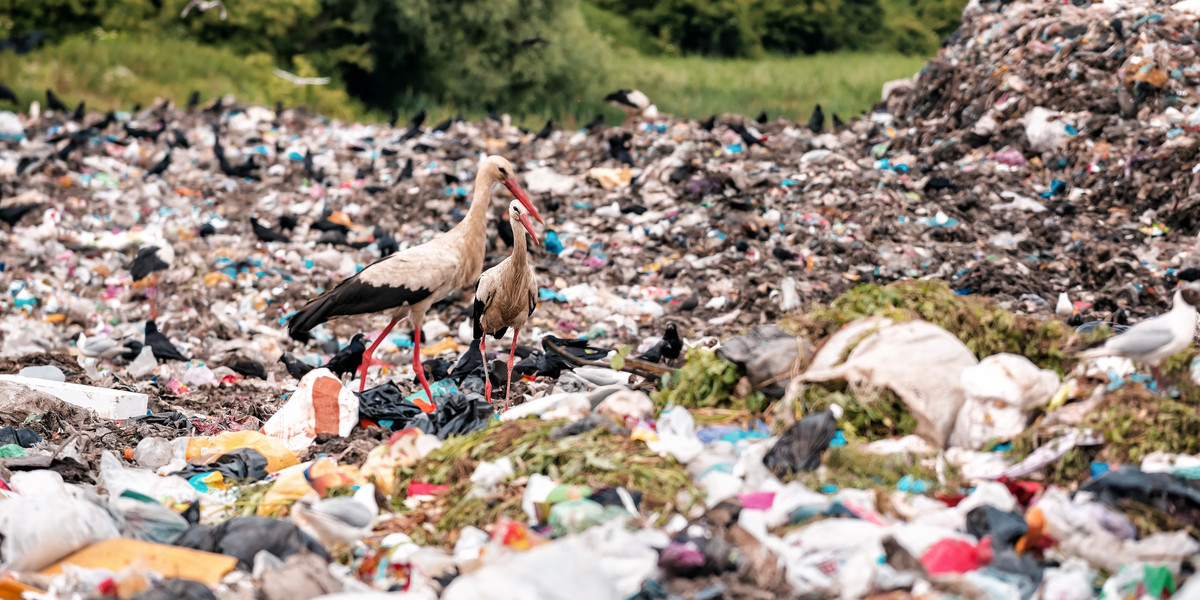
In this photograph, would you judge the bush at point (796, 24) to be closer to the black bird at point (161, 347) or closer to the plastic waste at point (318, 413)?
the black bird at point (161, 347)

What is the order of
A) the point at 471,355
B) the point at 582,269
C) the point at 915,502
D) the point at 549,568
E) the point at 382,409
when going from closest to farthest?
the point at 549,568, the point at 915,502, the point at 382,409, the point at 471,355, the point at 582,269

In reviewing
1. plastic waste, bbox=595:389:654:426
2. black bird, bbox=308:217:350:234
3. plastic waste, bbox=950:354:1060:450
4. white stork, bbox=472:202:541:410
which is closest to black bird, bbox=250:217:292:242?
black bird, bbox=308:217:350:234

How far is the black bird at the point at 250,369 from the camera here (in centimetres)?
542

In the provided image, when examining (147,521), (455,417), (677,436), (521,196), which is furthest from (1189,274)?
(147,521)

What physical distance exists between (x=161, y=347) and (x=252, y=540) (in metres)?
3.37

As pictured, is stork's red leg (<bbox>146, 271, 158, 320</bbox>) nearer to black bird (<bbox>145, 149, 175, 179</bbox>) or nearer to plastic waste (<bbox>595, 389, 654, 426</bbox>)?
black bird (<bbox>145, 149, 175, 179</bbox>)

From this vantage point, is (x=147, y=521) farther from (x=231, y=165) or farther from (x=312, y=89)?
(x=312, y=89)

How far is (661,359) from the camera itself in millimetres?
4492

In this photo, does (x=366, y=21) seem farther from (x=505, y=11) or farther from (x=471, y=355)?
(x=471, y=355)

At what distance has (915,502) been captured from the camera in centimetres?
257

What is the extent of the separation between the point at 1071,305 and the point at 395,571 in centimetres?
472

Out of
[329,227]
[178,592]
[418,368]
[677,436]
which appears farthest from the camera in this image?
[329,227]

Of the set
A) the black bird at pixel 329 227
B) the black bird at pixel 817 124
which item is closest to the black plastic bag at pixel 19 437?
the black bird at pixel 329 227

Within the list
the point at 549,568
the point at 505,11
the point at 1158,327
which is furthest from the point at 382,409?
the point at 505,11
